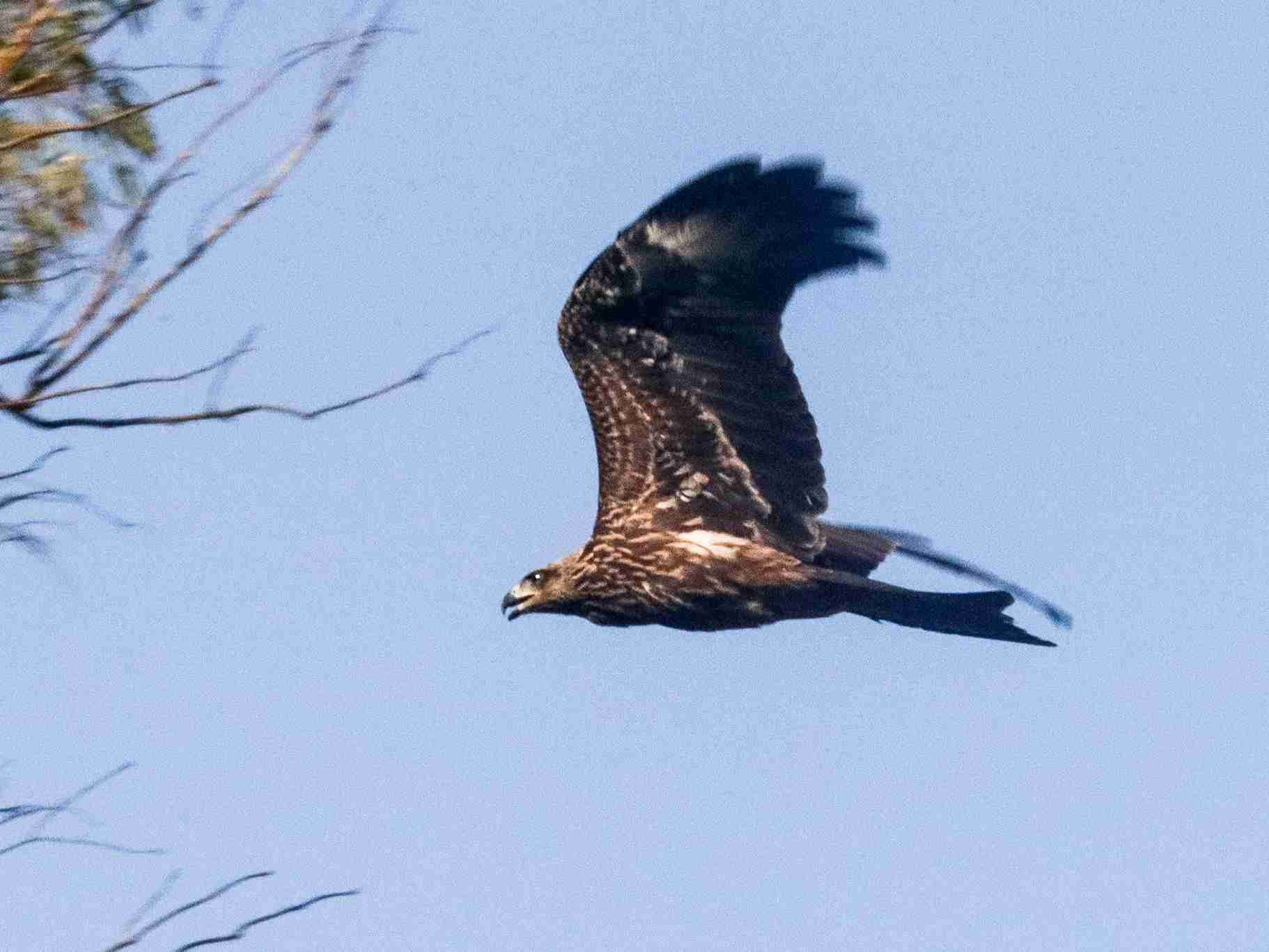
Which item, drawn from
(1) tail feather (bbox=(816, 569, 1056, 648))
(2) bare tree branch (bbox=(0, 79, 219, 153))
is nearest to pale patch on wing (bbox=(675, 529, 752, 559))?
(1) tail feather (bbox=(816, 569, 1056, 648))

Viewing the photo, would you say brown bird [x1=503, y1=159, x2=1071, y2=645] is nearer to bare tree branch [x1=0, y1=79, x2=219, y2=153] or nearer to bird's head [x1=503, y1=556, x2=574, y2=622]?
bird's head [x1=503, y1=556, x2=574, y2=622]

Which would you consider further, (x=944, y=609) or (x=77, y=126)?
(x=944, y=609)

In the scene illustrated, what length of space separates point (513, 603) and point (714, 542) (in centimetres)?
102

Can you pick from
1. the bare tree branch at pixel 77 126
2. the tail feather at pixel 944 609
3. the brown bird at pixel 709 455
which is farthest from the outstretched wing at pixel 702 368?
the bare tree branch at pixel 77 126

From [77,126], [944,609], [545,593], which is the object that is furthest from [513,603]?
[77,126]

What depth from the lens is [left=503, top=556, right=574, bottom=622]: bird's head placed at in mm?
8344

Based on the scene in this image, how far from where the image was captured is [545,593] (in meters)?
8.40

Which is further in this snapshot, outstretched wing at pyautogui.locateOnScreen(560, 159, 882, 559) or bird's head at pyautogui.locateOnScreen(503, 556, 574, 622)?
bird's head at pyautogui.locateOnScreen(503, 556, 574, 622)

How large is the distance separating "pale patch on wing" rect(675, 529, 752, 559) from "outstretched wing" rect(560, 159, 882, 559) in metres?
→ 0.03

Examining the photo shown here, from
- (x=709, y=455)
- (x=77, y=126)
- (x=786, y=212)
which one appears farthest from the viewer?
(x=709, y=455)

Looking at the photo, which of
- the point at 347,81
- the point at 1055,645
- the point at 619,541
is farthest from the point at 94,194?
the point at 1055,645

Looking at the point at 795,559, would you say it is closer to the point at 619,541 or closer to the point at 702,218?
the point at 619,541

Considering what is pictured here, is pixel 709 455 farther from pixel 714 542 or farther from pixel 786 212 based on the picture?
pixel 786 212

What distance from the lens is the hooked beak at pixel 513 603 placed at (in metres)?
8.48
